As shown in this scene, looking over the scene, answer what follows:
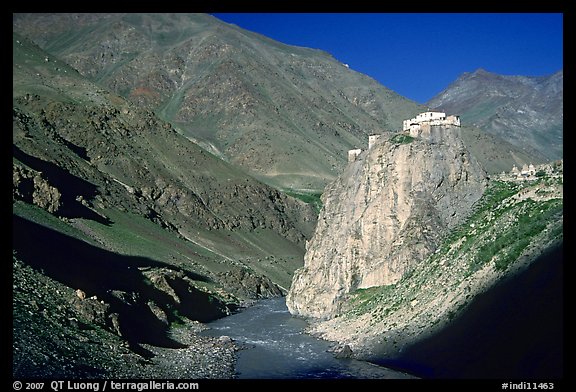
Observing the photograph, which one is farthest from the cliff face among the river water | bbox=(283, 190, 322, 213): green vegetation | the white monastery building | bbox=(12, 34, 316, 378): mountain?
bbox=(283, 190, 322, 213): green vegetation

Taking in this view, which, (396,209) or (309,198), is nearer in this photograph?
(396,209)

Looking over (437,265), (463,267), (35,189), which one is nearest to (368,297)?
(437,265)

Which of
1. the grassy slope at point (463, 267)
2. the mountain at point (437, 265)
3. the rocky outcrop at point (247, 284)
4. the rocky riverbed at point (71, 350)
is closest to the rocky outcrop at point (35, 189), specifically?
the rocky outcrop at point (247, 284)

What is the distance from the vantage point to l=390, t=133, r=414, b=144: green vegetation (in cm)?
5906

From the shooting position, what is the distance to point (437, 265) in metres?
48.1

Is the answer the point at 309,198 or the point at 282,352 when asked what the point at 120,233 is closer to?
the point at 282,352

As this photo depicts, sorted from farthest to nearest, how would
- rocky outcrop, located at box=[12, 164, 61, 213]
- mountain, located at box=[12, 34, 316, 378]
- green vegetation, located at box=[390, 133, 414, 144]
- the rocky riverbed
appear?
rocky outcrop, located at box=[12, 164, 61, 213], green vegetation, located at box=[390, 133, 414, 144], mountain, located at box=[12, 34, 316, 378], the rocky riverbed

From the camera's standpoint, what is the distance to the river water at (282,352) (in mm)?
42969

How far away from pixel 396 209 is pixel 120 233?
4435 cm

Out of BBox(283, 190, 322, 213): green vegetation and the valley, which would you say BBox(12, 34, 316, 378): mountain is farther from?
BBox(283, 190, 322, 213): green vegetation

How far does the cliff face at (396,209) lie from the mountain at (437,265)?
0.10 metres

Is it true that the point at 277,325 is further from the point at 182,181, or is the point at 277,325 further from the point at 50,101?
the point at 50,101

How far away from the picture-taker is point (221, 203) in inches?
5157

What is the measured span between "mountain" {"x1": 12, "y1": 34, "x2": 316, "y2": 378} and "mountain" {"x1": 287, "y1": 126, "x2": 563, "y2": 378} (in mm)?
12506
